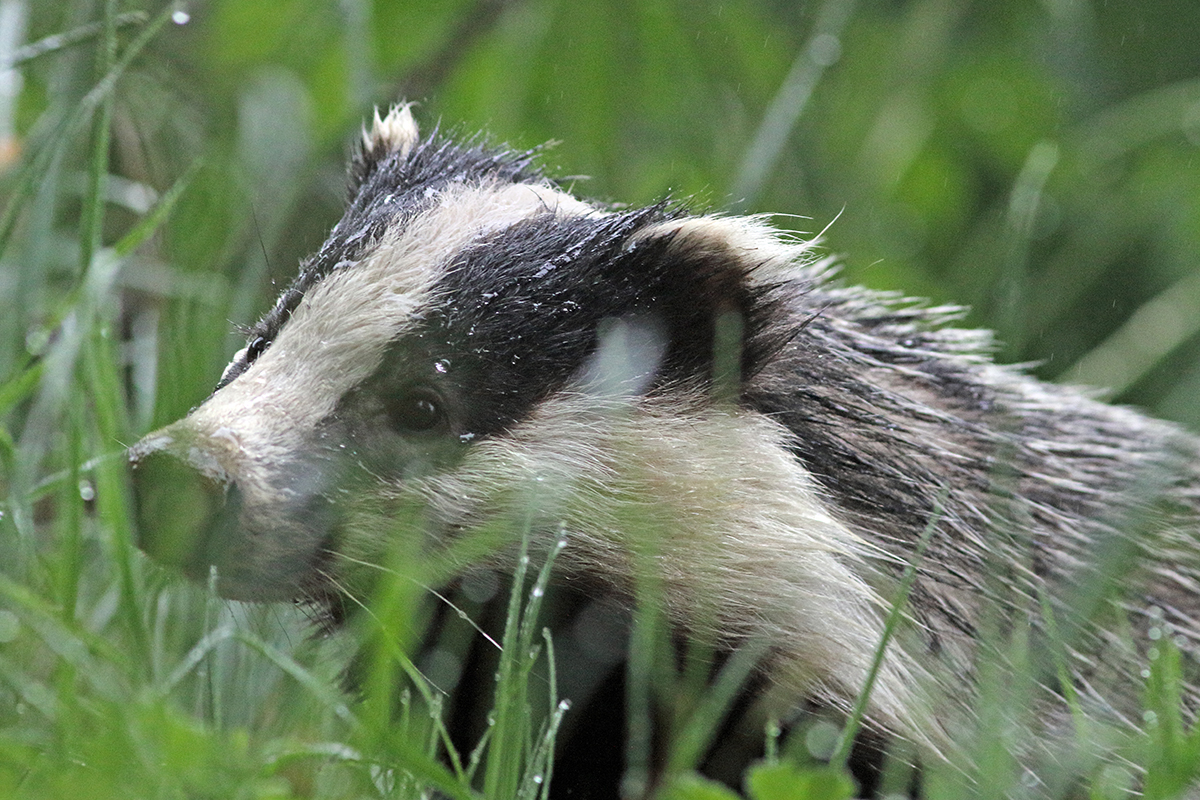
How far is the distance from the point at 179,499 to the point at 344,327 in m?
0.38

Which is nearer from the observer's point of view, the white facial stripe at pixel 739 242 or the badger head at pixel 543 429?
the badger head at pixel 543 429

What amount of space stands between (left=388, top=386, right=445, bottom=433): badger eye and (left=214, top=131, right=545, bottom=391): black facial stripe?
261mm

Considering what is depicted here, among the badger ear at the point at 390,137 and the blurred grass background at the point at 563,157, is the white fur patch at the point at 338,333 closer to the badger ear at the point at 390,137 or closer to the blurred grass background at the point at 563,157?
the blurred grass background at the point at 563,157

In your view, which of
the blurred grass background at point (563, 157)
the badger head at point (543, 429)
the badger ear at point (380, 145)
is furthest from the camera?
the badger ear at point (380, 145)

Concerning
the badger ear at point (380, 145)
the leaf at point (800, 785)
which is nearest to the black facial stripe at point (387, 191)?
the badger ear at point (380, 145)

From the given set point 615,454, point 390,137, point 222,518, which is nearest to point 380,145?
point 390,137

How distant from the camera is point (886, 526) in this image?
210 centimetres

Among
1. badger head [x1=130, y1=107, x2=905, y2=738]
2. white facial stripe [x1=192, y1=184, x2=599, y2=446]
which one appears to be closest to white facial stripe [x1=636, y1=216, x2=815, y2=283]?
badger head [x1=130, y1=107, x2=905, y2=738]

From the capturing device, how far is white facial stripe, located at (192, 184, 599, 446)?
6.31 ft

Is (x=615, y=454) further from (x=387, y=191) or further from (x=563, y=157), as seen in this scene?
(x=563, y=157)

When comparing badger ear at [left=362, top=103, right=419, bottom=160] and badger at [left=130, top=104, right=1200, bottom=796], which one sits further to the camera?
badger ear at [left=362, top=103, right=419, bottom=160]

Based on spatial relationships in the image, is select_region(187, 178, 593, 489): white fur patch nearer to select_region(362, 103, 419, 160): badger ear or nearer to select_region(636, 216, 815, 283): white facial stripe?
select_region(636, 216, 815, 283): white facial stripe

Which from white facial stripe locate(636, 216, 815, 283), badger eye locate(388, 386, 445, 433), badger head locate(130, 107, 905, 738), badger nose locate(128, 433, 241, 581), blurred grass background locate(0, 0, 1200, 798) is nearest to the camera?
badger nose locate(128, 433, 241, 581)

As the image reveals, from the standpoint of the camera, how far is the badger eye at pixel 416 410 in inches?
78.4
